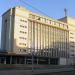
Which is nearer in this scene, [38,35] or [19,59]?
[19,59]

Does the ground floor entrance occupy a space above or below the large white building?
below

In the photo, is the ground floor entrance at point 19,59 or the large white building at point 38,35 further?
the large white building at point 38,35

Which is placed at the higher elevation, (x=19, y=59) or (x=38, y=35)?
(x=38, y=35)

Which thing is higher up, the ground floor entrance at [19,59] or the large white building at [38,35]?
the large white building at [38,35]

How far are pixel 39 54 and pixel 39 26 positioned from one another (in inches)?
730

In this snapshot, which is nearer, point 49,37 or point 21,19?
point 21,19

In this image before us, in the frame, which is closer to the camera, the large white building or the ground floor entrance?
the ground floor entrance

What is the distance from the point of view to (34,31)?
108188 millimetres

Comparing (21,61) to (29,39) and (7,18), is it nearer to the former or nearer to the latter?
(29,39)

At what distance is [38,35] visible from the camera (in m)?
109

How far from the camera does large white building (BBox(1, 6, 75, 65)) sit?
98500 mm

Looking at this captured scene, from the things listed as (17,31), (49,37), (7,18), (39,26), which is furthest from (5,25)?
(49,37)

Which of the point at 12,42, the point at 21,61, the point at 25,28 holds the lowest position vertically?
the point at 21,61

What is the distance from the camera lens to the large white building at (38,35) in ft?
323
